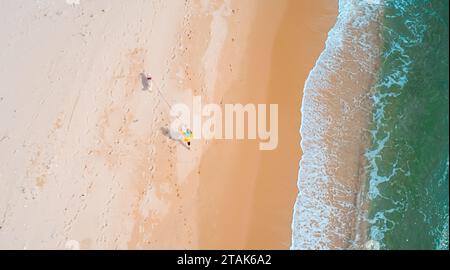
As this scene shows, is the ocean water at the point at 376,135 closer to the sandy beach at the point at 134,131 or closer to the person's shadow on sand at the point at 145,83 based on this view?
the sandy beach at the point at 134,131

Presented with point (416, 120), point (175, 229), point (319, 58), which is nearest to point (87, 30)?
point (175, 229)

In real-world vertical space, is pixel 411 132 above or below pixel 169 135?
above

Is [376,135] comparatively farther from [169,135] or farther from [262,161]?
[169,135]

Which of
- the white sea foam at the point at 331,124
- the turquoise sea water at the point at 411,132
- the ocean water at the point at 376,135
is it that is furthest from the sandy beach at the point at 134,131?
the turquoise sea water at the point at 411,132

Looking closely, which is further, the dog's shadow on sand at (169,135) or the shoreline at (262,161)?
the dog's shadow on sand at (169,135)

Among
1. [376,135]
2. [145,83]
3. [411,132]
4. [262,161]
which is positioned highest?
[145,83]

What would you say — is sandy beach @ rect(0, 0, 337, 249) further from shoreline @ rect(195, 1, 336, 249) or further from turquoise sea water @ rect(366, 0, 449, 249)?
turquoise sea water @ rect(366, 0, 449, 249)

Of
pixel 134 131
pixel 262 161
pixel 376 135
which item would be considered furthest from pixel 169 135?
pixel 376 135
